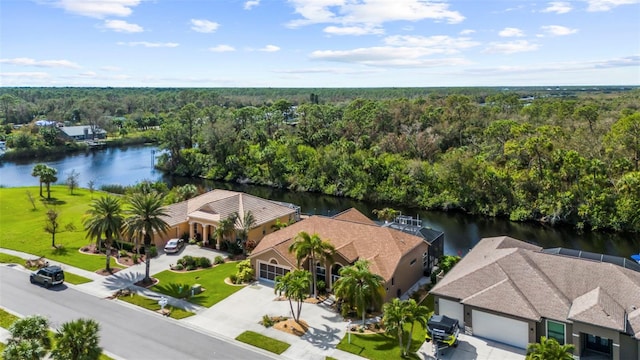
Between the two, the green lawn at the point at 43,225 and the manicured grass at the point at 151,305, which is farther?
the green lawn at the point at 43,225

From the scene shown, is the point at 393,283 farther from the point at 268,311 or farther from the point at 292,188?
the point at 292,188

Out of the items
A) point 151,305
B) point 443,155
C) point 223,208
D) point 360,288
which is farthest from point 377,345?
point 443,155

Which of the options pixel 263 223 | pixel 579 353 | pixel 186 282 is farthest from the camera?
pixel 263 223

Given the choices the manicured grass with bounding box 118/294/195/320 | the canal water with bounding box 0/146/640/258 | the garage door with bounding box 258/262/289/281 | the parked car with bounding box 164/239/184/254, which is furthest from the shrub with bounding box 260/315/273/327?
the canal water with bounding box 0/146/640/258

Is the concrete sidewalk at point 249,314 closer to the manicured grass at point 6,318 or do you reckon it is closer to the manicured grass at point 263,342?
the manicured grass at point 263,342

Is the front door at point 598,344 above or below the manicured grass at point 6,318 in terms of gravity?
above

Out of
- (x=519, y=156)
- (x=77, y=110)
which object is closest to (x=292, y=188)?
(x=519, y=156)

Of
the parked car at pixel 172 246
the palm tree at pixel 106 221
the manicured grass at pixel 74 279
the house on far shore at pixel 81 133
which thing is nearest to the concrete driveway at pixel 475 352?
the parked car at pixel 172 246
